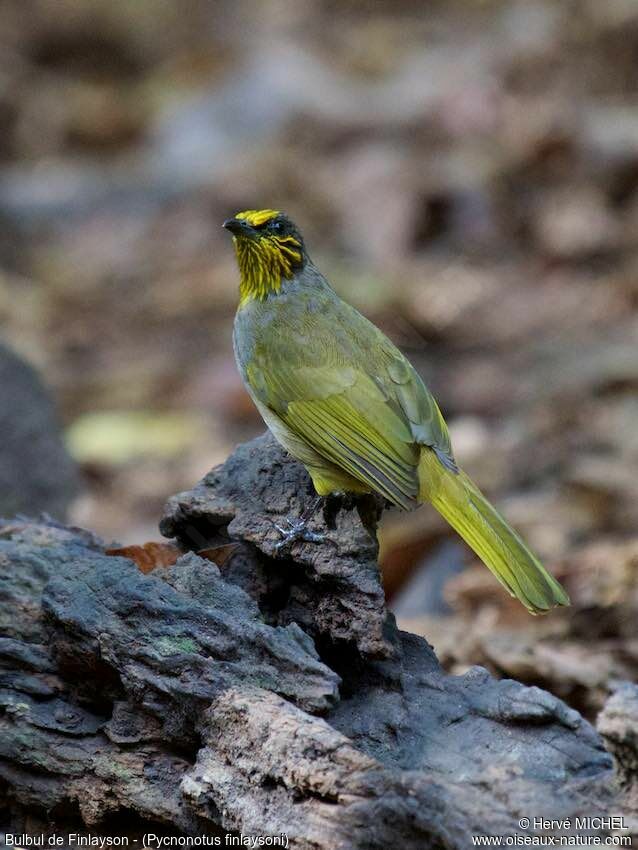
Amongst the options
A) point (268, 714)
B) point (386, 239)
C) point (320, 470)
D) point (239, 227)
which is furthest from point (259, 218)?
point (386, 239)

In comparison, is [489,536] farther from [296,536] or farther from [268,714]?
[268,714]

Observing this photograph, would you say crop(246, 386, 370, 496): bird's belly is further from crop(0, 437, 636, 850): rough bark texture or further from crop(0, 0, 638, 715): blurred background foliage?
crop(0, 0, 638, 715): blurred background foliage

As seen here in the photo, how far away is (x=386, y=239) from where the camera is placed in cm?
1148

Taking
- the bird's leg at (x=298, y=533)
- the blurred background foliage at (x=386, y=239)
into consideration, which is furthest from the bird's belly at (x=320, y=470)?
the blurred background foliage at (x=386, y=239)

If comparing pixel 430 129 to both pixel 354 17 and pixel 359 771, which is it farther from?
pixel 359 771

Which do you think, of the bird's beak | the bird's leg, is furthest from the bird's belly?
the bird's beak

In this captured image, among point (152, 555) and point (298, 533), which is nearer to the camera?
point (298, 533)

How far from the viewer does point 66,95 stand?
15.5 metres

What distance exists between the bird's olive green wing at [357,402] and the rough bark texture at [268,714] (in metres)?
0.29

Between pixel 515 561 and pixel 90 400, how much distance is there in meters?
5.86

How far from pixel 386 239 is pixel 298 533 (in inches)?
326

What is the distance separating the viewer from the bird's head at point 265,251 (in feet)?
15.4

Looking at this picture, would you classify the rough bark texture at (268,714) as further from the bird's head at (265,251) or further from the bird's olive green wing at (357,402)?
the bird's head at (265,251)

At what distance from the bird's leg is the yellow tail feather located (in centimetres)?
47
